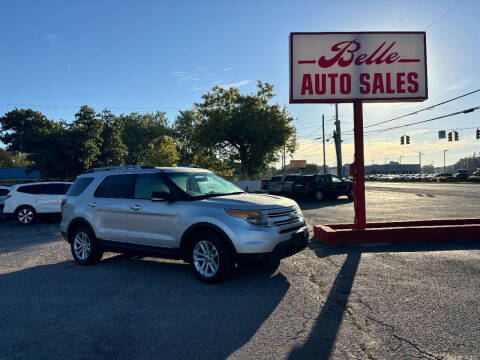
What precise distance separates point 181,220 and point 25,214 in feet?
37.4

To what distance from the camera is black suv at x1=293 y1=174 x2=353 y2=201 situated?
2162 cm

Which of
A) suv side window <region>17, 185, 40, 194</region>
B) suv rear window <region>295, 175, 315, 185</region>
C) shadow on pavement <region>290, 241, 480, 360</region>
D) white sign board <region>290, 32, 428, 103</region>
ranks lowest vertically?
shadow on pavement <region>290, 241, 480, 360</region>

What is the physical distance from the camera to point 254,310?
4395mm

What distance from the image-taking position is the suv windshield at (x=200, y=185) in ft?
19.9

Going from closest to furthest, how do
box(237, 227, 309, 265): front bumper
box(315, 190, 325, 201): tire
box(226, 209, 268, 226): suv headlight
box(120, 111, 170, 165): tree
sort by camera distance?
box(237, 227, 309, 265): front bumper < box(226, 209, 268, 226): suv headlight < box(315, 190, 325, 201): tire < box(120, 111, 170, 165): tree

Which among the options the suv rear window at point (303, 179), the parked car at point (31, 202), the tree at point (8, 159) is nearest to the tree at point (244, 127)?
the suv rear window at point (303, 179)

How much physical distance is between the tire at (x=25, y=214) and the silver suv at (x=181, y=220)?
8286 mm

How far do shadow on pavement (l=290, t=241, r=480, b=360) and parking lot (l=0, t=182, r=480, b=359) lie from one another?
20 mm

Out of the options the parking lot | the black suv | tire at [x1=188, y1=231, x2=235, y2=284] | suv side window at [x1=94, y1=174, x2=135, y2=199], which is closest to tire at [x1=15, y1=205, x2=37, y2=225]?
the parking lot

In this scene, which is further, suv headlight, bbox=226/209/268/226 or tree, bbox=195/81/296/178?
tree, bbox=195/81/296/178

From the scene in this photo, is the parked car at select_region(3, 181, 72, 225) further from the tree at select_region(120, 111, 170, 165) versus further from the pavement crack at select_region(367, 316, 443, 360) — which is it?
the tree at select_region(120, 111, 170, 165)

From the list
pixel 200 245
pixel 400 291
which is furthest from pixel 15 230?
pixel 400 291

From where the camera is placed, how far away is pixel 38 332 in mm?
3934

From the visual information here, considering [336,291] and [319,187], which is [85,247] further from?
[319,187]
